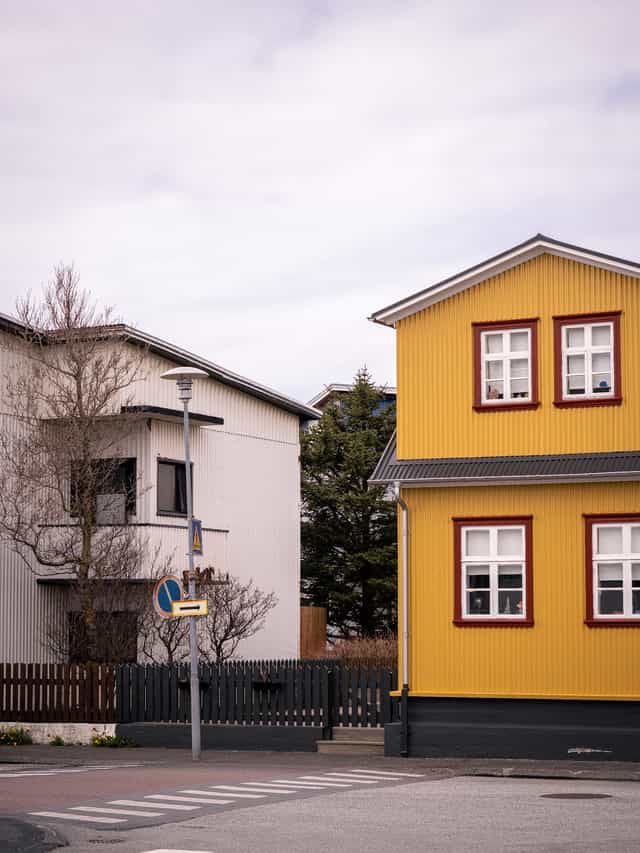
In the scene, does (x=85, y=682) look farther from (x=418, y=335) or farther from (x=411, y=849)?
(x=411, y=849)

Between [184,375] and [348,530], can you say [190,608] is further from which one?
[348,530]

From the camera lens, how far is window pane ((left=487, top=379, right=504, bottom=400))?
24344mm

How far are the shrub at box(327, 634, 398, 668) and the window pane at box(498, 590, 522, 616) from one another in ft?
45.7

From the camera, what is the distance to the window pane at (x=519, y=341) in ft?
79.7

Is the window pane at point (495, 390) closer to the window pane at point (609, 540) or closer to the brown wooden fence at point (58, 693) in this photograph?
the window pane at point (609, 540)

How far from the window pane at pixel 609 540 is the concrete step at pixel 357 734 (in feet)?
16.8

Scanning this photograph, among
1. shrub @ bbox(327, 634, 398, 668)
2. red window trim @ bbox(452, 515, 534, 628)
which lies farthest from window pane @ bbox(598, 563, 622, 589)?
shrub @ bbox(327, 634, 398, 668)

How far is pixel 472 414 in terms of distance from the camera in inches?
960

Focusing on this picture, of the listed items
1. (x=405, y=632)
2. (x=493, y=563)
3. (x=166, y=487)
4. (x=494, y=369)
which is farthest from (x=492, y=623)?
(x=166, y=487)

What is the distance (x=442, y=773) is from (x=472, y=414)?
6.31 meters

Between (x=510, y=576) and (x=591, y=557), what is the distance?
1.43m

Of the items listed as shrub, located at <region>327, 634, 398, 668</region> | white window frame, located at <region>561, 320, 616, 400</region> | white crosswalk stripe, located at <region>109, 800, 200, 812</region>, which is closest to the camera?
white crosswalk stripe, located at <region>109, 800, 200, 812</region>

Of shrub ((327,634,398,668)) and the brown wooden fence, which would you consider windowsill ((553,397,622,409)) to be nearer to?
the brown wooden fence

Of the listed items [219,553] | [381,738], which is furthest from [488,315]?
[219,553]
